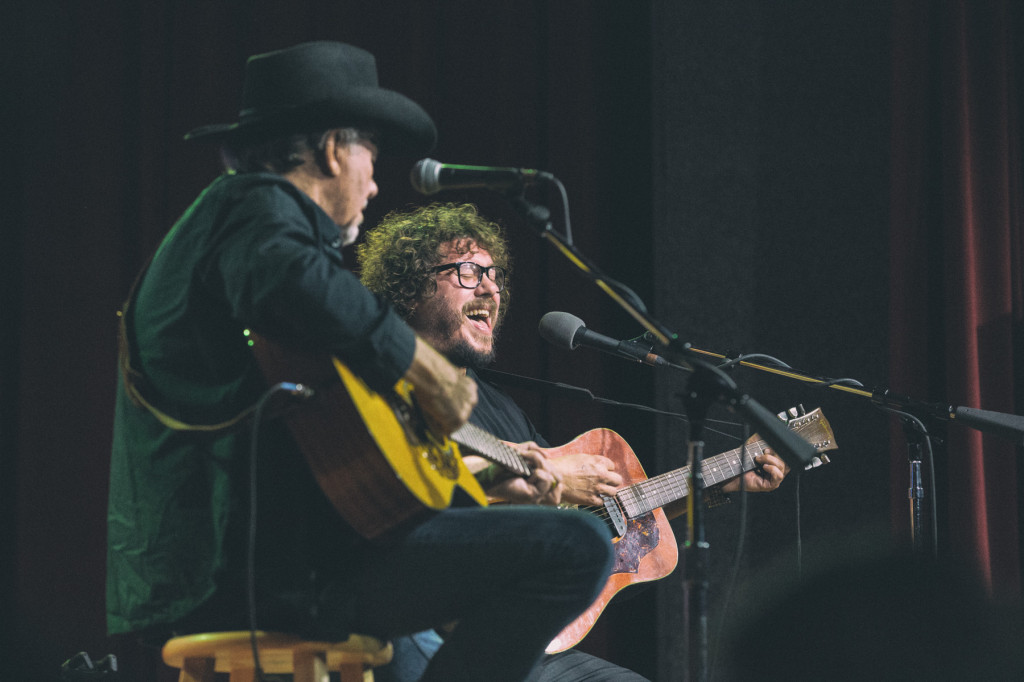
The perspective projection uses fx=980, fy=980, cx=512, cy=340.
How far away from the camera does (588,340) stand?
259cm

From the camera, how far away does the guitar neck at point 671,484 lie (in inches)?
122

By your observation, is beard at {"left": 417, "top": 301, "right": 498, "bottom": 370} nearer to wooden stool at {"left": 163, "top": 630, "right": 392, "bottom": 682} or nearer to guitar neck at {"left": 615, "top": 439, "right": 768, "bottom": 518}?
guitar neck at {"left": 615, "top": 439, "right": 768, "bottom": 518}

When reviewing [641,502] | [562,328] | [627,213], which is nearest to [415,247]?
[562,328]

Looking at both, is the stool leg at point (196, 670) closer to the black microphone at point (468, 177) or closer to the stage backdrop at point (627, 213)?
the black microphone at point (468, 177)

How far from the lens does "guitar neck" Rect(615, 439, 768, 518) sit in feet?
10.2

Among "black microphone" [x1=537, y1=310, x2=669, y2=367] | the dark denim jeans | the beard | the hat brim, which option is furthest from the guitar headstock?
the hat brim

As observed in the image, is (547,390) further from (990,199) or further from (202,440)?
(990,199)

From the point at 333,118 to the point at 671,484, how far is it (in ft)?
5.71

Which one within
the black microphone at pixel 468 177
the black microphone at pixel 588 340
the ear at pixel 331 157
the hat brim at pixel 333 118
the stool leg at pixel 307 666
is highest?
the hat brim at pixel 333 118

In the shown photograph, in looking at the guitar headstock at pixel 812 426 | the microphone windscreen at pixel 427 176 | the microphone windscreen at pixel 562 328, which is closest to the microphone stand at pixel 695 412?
the microphone windscreen at pixel 427 176

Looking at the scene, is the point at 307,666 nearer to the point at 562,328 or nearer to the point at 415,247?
the point at 562,328

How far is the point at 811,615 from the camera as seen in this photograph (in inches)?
114

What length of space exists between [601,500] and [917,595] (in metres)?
0.94

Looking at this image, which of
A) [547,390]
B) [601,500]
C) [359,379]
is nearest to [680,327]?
[547,390]
